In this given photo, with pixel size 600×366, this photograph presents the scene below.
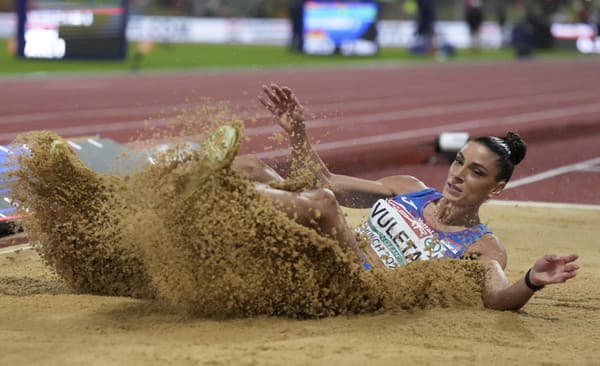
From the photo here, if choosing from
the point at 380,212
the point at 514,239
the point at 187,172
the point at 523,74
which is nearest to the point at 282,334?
the point at 187,172

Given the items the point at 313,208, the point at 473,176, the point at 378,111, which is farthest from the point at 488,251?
the point at 378,111

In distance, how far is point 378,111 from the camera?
51.0 ft

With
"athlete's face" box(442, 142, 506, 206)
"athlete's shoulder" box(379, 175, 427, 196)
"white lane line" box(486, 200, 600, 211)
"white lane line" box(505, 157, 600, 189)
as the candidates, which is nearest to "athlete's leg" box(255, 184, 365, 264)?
"athlete's face" box(442, 142, 506, 206)

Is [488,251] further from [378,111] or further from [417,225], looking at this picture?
[378,111]

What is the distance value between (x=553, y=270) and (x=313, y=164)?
1346 millimetres

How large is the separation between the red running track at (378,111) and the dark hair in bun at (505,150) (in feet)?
5.96

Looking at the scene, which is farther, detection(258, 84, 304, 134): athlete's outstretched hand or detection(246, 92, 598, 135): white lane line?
detection(246, 92, 598, 135): white lane line

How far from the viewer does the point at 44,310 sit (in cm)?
434

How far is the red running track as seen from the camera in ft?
32.3

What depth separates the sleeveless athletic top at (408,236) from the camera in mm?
4566

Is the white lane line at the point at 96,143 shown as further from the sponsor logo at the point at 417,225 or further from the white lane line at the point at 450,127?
the sponsor logo at the point at 417,225

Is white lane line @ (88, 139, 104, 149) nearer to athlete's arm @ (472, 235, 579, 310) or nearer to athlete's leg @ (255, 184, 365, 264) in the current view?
athlete's leg @ (255, 184, 365, 264)

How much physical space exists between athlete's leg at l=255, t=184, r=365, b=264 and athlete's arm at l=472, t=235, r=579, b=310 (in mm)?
699

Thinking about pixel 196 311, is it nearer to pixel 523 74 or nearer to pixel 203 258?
pixel 203 258
